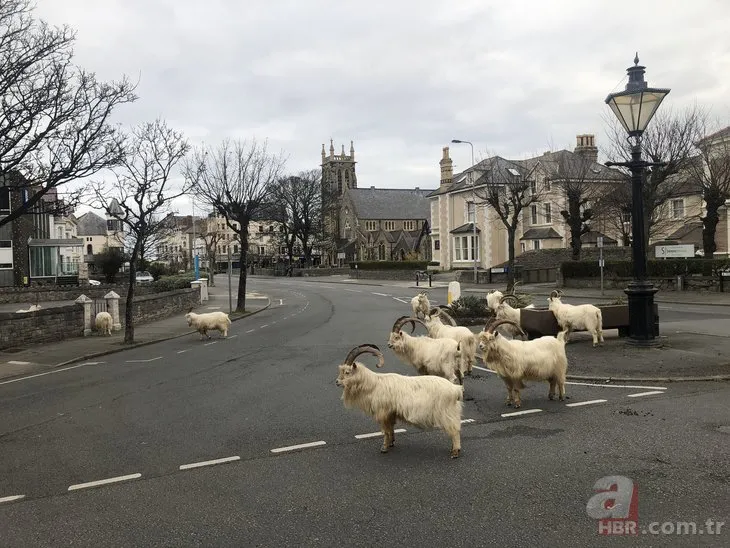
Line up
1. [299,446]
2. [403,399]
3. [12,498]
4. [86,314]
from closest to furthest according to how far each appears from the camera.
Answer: [12,498] < [403,399] < [299,446] < [86,314]

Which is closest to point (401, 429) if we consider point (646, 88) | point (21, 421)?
point (21, 421)

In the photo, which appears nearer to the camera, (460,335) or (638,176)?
(460,335)

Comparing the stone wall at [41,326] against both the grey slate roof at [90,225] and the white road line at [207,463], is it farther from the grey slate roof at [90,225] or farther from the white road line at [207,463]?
the grey slate roof at [90,225]

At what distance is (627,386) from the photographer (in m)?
10.2

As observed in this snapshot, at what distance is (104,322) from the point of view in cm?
2319

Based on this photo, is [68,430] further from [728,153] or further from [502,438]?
→ [728,153]

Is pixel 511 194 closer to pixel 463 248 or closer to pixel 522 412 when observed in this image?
pixel 463 248

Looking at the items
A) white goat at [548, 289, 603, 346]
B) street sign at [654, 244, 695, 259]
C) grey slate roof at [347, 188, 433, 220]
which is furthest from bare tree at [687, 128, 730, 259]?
grey slate roof at [347, 188, 433, 220]

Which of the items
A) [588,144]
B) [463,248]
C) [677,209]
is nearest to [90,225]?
[463,248]

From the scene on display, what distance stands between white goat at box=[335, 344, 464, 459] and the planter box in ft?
27.6

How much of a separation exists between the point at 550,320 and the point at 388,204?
103 metres

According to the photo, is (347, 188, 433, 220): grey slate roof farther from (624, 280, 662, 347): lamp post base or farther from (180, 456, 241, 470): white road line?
(180, 456, 241, 470): white road line

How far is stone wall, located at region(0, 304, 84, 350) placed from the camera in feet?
62.6

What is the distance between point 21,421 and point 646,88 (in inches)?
529
